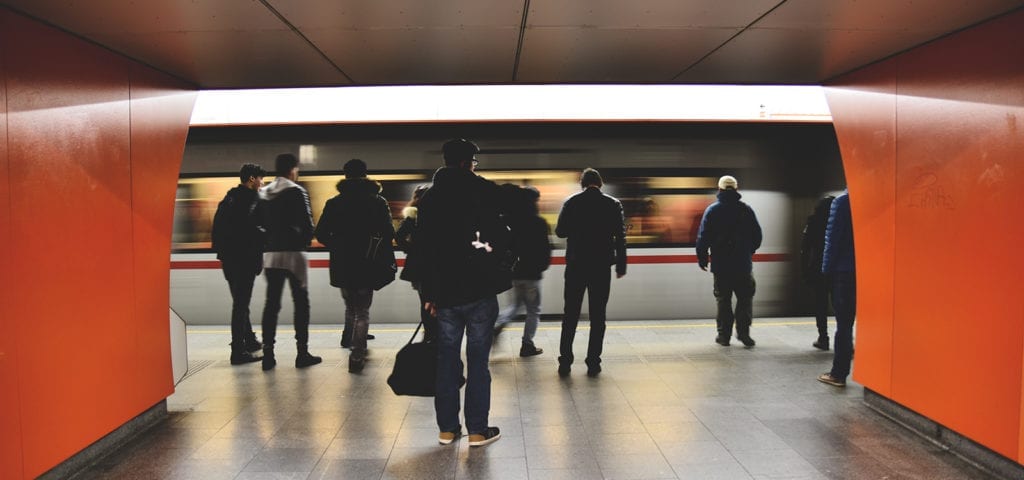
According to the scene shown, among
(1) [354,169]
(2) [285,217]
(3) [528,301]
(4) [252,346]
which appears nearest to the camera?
(1) [354,169]

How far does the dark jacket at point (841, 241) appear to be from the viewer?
478 centimetres

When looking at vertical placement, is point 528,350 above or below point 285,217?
below

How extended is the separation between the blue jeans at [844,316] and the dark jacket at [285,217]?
4519 mm

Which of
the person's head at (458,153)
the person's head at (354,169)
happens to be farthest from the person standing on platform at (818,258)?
the person's head at (354,169)

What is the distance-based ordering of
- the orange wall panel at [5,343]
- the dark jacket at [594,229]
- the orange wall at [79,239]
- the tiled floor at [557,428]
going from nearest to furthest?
the orange wall panel at [5,343] → the orange wall at [79,239] → the tiled floor at [557,428] → the dark jacket at [594,229]

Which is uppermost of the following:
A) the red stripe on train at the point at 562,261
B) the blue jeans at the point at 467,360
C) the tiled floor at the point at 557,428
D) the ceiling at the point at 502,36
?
the ceiling at the point at 502,36

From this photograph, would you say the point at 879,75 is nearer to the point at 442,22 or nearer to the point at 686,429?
the point at 686,429

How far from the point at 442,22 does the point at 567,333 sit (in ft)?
9.27

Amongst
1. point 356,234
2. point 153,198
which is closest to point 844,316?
point 356,234

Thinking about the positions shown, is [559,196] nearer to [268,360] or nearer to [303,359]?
[303,359]

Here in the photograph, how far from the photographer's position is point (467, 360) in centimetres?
352

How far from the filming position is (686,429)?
3.86 m

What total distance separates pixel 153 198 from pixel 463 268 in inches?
91.3

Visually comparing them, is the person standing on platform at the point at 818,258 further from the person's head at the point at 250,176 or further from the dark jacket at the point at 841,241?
the person's head at the point at 250,176
